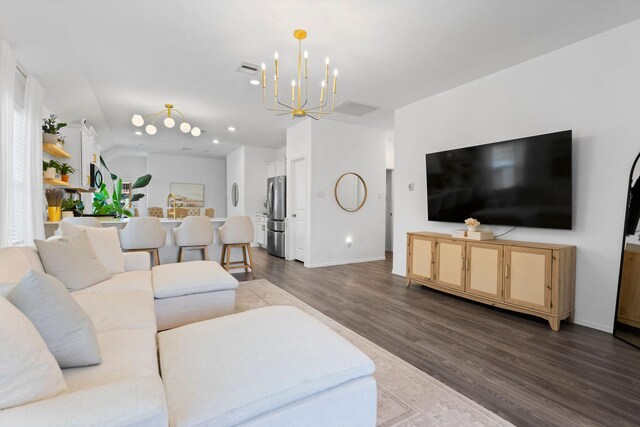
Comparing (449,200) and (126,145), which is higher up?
(126,145)

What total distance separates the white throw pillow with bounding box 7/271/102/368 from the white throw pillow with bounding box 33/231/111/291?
1285mm

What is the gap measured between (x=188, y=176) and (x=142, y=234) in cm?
621

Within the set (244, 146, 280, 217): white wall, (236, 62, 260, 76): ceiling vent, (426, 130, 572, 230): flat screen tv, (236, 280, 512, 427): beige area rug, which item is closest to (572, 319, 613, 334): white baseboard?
(426, 130, 572, 230): flat screen tv

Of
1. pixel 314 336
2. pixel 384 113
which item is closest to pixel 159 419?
pixel 314 336

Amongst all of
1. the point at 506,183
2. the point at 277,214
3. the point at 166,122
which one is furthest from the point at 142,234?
the point at 506,183

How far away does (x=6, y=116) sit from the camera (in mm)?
2766

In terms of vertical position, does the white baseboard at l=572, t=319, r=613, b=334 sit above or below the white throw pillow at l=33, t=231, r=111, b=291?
below

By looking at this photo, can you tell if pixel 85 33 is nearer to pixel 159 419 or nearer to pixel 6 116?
pixel 6 116

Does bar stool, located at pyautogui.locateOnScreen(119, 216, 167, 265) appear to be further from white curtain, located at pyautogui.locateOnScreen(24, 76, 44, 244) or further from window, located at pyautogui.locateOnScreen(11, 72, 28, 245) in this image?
window, located at pyautogui.locateOnScreen(11, 72, 28, 245)

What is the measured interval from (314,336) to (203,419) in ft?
2.05

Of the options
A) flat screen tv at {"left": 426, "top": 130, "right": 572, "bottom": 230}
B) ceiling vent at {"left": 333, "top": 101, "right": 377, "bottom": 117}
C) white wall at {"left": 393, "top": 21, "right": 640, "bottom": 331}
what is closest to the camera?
white wall at {"left": 393, "top": 21, "right": 640, "bottom": 331}

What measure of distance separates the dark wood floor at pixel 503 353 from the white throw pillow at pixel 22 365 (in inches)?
76.5

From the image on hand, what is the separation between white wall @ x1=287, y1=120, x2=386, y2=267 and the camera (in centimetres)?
552

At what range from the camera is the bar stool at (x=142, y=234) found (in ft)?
12.9
